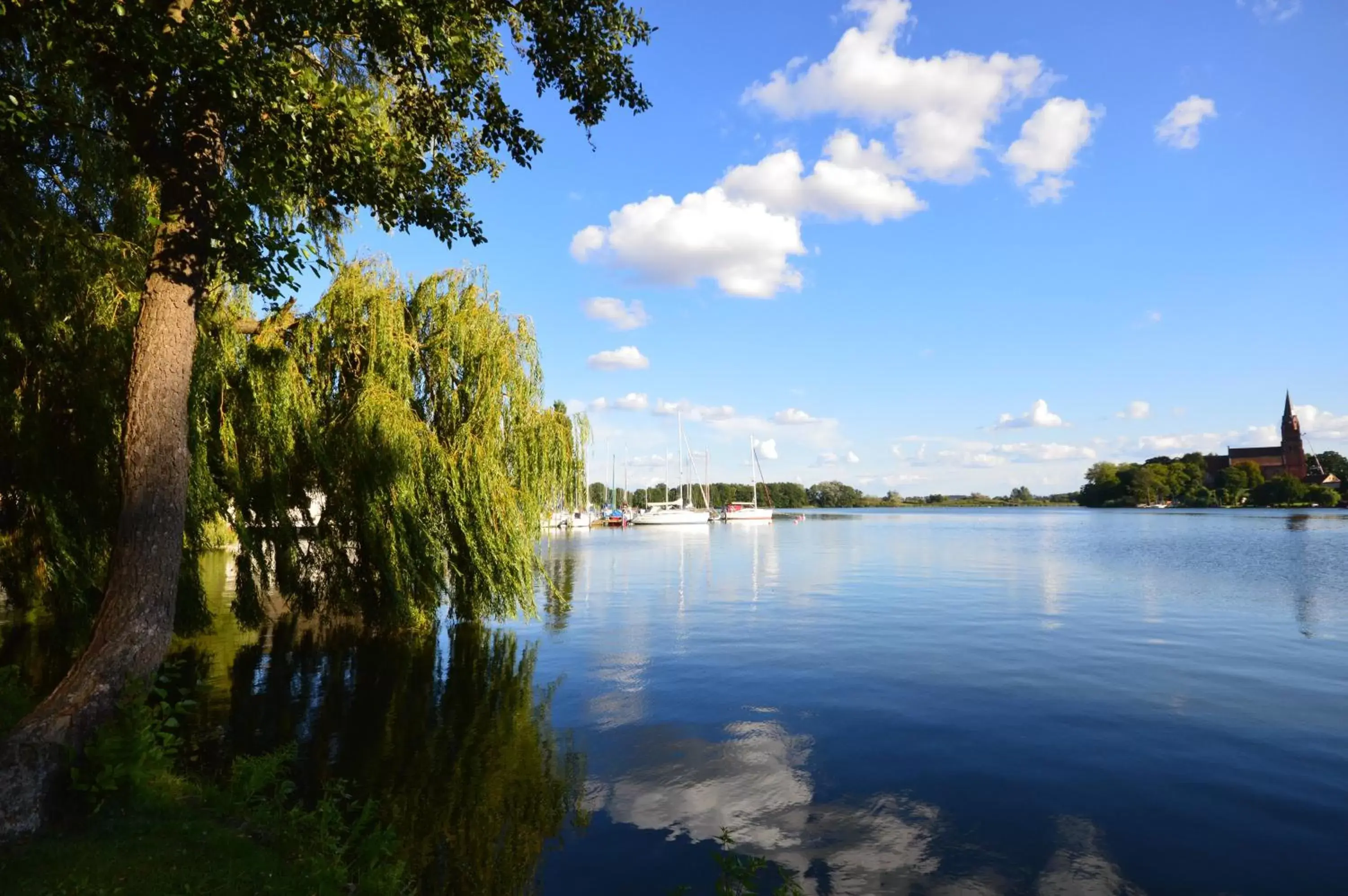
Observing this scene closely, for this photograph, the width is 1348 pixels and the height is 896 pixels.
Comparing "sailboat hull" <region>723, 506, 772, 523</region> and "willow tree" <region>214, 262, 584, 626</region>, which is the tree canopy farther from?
"sailboat hull" <region>723, 506, 772, 523</region>

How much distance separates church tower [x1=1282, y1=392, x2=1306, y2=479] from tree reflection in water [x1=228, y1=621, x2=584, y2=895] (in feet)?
702

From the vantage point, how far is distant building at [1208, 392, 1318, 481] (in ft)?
581

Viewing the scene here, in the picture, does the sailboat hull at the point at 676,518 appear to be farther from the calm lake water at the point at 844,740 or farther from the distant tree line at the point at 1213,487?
the distant tree line at the point at 1213,487

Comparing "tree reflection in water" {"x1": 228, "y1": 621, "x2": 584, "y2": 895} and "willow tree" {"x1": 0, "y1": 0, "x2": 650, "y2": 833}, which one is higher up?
"willow tree" {"x1": 0, "y1": 0, "x2": 650, "y2": 833}

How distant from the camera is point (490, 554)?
16453 millimetres

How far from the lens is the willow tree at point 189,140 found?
6.67 metres

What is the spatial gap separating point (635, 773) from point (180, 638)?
13484 mm

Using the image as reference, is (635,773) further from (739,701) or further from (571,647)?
(571,647)

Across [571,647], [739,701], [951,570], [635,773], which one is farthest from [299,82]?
[951,570]

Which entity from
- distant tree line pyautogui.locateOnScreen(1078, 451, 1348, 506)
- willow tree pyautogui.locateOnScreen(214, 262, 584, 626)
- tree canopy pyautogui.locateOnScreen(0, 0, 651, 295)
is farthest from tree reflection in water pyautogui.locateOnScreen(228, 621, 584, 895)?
distant tree line pyautogui.locateOnScreen(1078, 451, 1348, 506)

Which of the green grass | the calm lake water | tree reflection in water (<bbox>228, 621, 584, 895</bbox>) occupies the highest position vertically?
the green grass

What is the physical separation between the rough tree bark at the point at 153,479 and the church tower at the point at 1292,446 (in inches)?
8665

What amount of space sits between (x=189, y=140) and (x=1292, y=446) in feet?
739

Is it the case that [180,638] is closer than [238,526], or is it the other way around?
[238,526]
